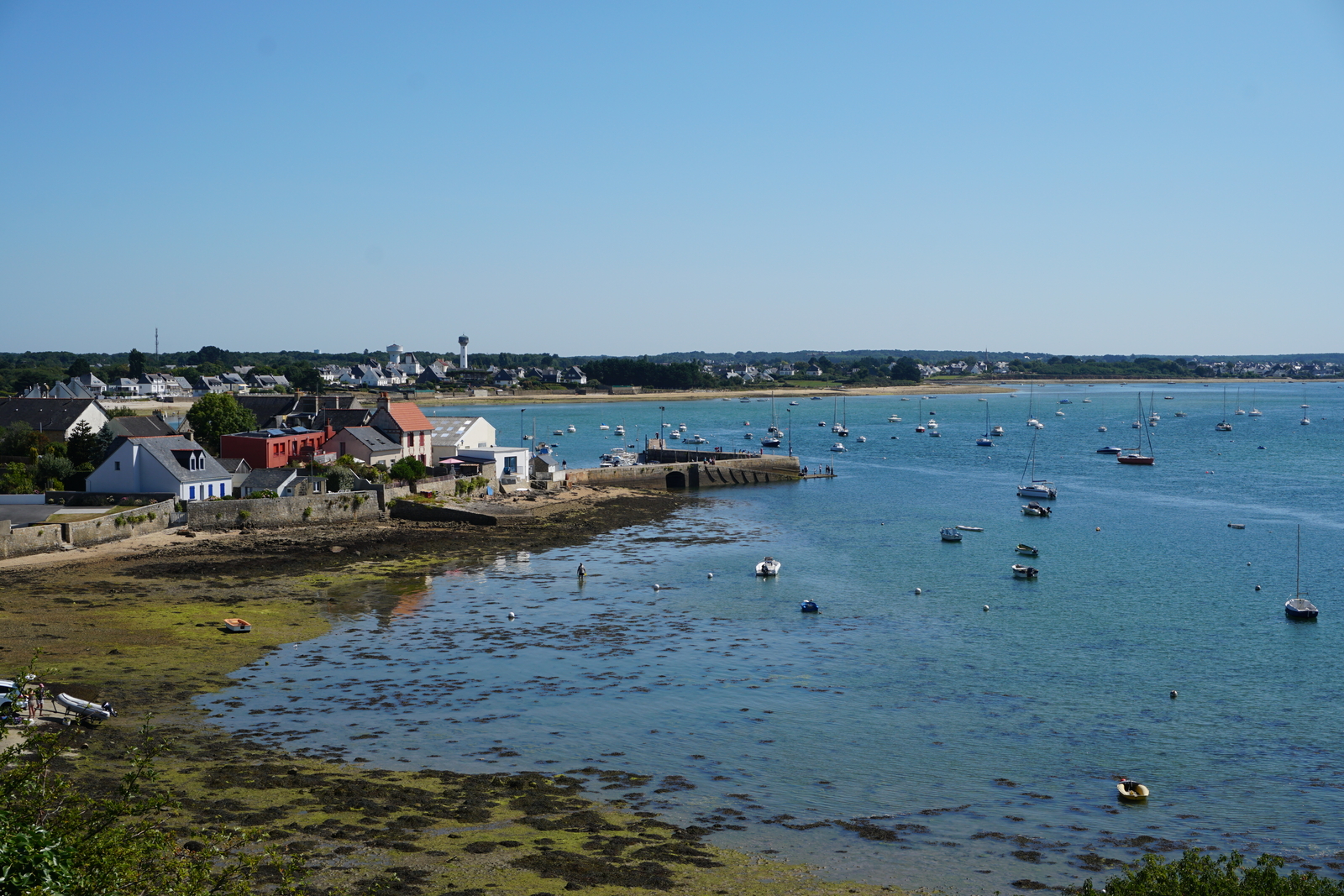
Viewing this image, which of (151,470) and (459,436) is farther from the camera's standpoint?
(459,436)

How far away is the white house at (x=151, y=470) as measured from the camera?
61062mm

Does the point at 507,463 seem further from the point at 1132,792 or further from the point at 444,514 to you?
the point at 1132,792

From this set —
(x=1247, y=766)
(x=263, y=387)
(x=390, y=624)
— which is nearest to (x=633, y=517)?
(x=390, y=624)

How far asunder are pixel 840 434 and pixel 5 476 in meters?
110

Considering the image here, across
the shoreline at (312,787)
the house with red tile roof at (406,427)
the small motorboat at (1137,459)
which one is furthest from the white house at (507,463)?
the small motorboat at (1137,459)

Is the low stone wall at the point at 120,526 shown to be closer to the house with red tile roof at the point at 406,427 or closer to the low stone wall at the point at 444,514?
the low stone wall at the point at 444,514

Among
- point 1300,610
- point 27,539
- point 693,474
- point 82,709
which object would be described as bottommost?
point 1300,610

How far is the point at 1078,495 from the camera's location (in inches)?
3740

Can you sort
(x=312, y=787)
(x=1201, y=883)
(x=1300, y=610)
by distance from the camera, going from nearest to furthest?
(x=1201, y=883)
(x=312, y=787)
(x=1300, y=610)

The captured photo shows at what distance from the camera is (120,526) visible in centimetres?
5641

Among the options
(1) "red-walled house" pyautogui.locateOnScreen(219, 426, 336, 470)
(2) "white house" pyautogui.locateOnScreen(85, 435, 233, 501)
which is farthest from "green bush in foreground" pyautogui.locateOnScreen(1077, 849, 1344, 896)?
(1) "red-walled house" pyautogui.locateOnScreen(219, 426, 336, 470)

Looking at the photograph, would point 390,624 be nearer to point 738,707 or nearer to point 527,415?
point 738,707

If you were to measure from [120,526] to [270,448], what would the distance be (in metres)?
17.0

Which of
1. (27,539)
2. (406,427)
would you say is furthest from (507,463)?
(27,539)
